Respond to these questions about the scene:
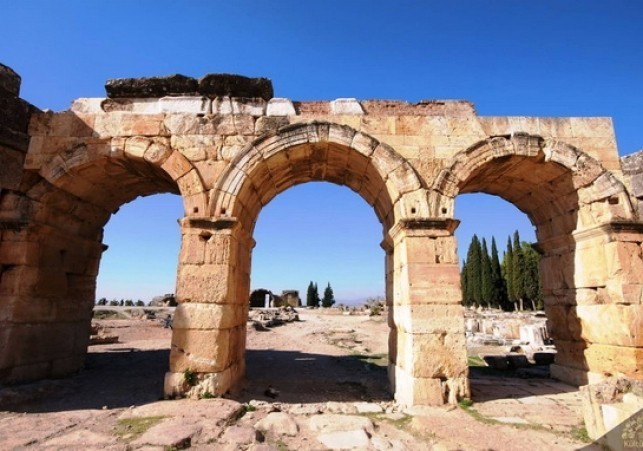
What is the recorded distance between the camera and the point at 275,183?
6.70 metres

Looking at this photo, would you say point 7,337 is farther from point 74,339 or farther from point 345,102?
point 345,102

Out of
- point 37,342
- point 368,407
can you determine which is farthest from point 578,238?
point 37,342

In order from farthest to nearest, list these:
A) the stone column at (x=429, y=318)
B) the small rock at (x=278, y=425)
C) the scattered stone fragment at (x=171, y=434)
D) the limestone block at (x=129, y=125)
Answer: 1. the limestone block at (x=129, y=125)
2. the stone column at (x=429, y=318)
3. the small rock at (x=278, y=425)
4. the scattered stone fragment at (x=171, y=434)

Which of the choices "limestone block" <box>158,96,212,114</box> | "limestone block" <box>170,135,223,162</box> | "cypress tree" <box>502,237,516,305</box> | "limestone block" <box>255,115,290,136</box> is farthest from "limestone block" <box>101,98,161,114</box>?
"cypress tree" <box>502,237,516,305</box>

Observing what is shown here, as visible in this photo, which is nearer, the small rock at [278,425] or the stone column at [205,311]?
the small rock at [278,425]

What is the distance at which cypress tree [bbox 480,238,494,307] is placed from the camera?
3522cm

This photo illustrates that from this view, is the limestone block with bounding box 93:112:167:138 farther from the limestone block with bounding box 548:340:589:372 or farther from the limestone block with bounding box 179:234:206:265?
the limestone block with bounding box 548:340:589:372

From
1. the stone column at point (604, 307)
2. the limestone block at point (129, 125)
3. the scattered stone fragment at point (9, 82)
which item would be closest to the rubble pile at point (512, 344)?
the stone column at point (604, 307)

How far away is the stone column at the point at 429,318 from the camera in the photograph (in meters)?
4.73

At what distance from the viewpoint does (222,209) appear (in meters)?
5.44

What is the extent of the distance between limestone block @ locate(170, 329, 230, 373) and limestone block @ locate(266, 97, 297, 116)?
363cm

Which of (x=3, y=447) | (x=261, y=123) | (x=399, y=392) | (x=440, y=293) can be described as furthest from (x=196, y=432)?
(x=261, y=123)

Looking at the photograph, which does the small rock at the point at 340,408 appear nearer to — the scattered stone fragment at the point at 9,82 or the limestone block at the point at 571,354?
the limestone block at the point at 571,354

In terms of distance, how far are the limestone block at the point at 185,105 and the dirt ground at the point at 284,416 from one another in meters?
4.50
